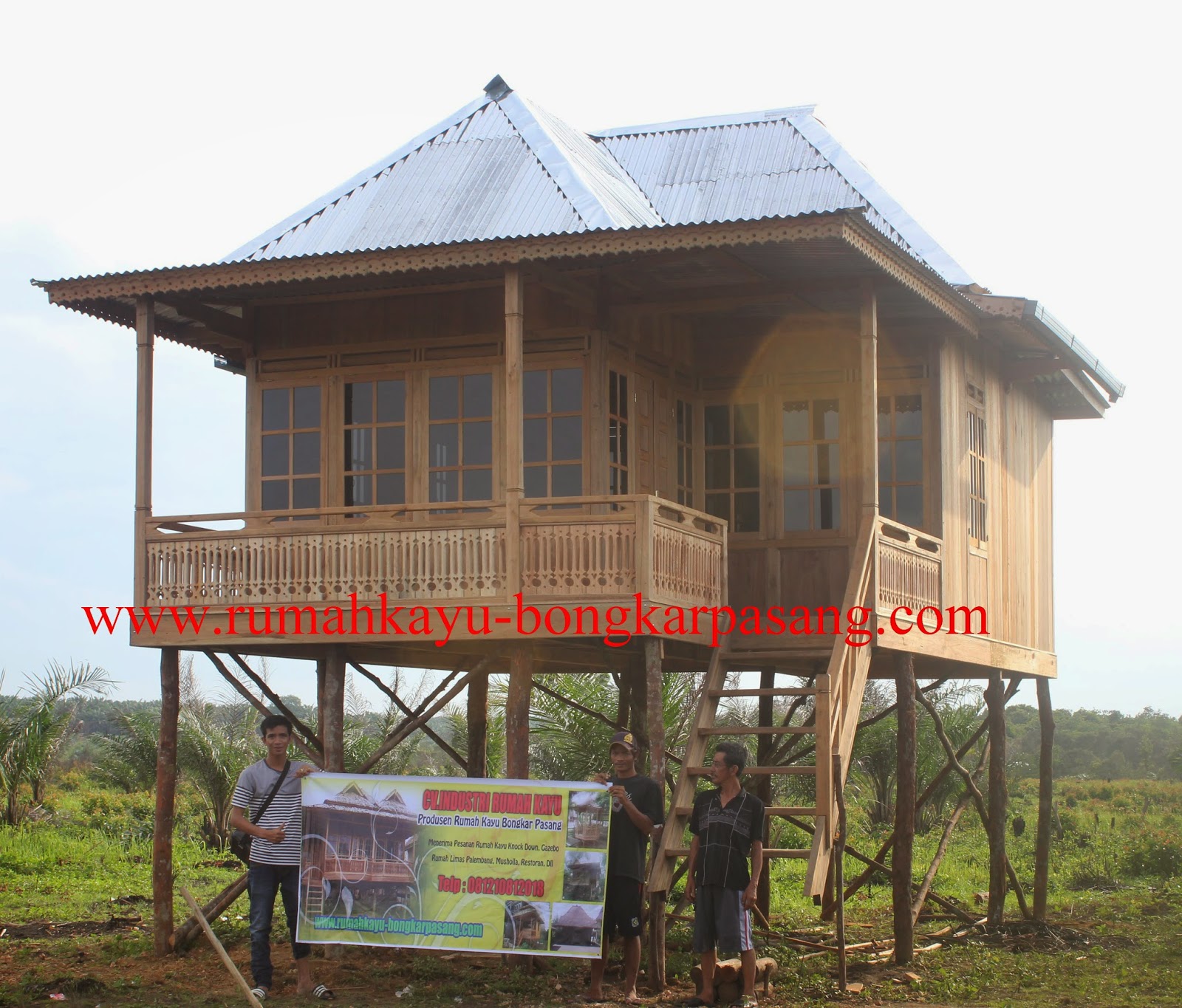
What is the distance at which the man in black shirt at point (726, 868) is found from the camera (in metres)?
10.1

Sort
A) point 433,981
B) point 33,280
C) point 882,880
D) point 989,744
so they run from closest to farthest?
point 433,981, point 33,280, point 989,744, point 882,880

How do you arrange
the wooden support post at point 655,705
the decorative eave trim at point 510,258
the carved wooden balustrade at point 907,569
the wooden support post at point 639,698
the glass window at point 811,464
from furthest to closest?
the glass window at point 811,464
the wooden support post at point 639,698
the carved wooden balustrade at point 907,569
the wooden support post at point 655,705
the decorative eave trim at point 510,258

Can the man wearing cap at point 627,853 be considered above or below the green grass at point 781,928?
above

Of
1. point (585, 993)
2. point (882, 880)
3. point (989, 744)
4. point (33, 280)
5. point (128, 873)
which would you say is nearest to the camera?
point (585, 993)

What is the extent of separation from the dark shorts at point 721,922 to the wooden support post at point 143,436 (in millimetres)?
5260

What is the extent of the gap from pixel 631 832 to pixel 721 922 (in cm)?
95

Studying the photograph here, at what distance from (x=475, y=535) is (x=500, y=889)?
2570mm

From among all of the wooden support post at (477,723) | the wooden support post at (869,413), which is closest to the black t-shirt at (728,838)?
the wooden support post at (869,413)

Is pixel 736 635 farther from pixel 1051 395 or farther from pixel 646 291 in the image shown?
pixel 1051 395

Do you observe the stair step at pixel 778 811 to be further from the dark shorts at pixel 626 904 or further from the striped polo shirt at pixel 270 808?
the striped polo shirt at pixel 270 808

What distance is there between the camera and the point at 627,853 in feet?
35.2

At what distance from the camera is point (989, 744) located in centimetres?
1711

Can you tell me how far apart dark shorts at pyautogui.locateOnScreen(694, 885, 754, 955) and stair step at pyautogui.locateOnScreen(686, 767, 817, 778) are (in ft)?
3.34

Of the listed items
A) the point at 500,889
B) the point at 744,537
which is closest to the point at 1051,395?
the point at 744,537
